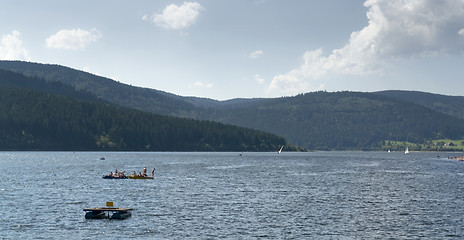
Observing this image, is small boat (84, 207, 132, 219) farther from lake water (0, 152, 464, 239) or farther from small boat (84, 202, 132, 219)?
lake water (0, 152, 464, 239)

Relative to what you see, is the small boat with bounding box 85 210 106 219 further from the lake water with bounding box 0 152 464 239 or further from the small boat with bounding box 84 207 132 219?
the lake water with bounding box 0 152 464 239

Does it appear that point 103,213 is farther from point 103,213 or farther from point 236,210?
point 236,210

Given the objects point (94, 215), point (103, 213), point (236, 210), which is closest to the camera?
point (94, 215)

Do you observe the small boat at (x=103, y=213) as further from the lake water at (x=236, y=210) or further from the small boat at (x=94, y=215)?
the lake water at (x=236, y=210)

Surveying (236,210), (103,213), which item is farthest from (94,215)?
(236,210)

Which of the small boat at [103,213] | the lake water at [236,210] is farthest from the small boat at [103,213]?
the lake water at [236,210]

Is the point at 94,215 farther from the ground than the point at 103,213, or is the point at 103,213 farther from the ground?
the point at 103,213

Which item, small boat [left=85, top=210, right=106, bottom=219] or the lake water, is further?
small boat [left=85, top=210, right=106, bottom=219]

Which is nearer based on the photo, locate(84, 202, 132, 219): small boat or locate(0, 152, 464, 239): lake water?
locate(0, 152, 464, 239): lake water

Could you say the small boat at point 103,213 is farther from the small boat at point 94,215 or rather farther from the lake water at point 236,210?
the lake water at point 236,210

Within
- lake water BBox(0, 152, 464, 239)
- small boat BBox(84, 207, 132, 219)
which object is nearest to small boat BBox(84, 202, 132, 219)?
small boat BBox(84, 207, 132, 219)

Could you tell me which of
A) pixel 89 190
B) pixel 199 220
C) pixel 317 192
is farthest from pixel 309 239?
pixel 89 190

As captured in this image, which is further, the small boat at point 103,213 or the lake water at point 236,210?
the small boat at point 103,213

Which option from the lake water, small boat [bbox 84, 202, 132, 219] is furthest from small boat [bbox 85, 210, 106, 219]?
the lake water
